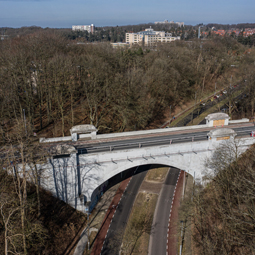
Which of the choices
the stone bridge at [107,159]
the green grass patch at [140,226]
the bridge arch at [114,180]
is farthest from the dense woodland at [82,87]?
the green grass patch at [140,226]

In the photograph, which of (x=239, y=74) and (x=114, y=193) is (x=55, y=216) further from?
(x=239, y=74)

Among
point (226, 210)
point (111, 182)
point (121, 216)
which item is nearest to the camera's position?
point (226, 210)

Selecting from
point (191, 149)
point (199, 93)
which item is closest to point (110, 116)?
point (191, 149)

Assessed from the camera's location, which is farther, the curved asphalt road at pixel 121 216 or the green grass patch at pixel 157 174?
the green grass patch at pixel 157 174

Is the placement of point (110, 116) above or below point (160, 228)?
above

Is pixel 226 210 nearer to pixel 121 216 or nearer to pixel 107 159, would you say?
pixel 121 216

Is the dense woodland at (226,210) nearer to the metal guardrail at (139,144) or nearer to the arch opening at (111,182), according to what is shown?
the metal guardrail at (139,144)

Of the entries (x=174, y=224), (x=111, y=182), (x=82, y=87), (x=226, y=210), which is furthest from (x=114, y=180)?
(x=82, y=87)
